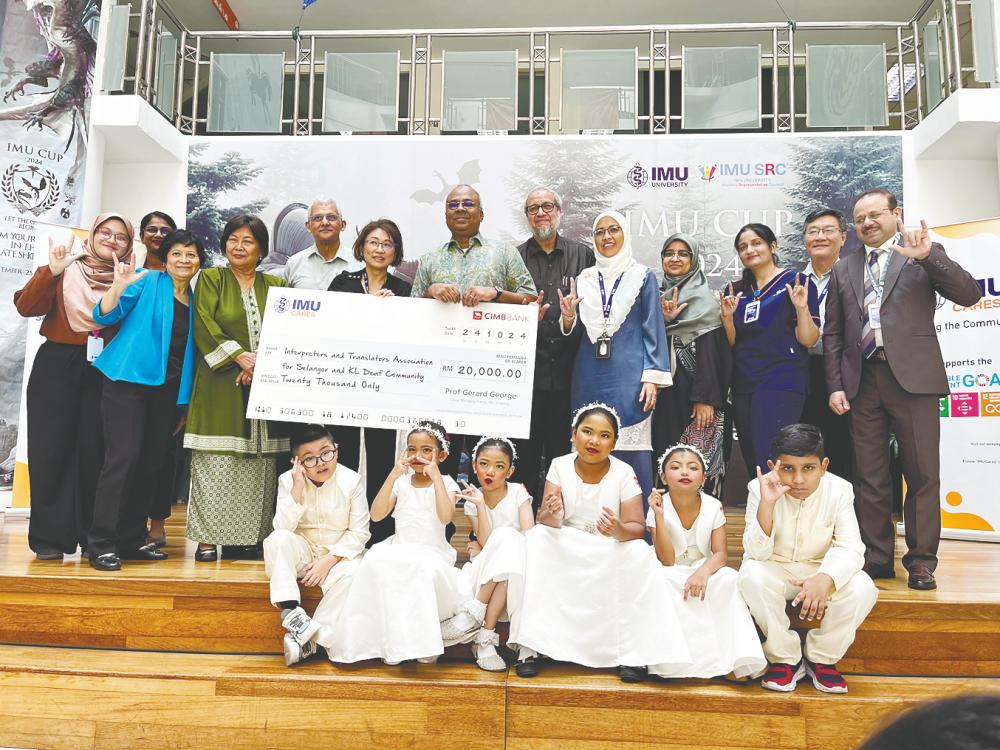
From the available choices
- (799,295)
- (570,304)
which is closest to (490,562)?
(570,304)

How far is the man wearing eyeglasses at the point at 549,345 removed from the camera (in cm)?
370

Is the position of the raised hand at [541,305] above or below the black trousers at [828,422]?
above

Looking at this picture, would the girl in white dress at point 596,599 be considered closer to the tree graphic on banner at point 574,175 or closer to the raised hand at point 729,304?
the raised hand at point 729,304

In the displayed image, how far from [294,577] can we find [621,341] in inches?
65.8

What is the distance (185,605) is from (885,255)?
10.6 ft

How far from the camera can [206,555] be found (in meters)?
3.54

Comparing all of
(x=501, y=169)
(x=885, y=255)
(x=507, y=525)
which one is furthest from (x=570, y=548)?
(x=501, y=169)

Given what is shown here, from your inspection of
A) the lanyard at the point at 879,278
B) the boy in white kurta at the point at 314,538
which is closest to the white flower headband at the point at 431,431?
the boy in white kurta at the point at 314,538

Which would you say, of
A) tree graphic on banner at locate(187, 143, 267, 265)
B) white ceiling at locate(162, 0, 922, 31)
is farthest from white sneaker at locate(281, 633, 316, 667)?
white ceiling at locate(162, 0, 922, 31)

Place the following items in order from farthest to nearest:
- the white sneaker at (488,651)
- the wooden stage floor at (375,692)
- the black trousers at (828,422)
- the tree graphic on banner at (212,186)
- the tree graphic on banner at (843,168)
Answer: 1. the tree graphic on banner at (212,186)
2. the tree graphic on banner at (843,168)
3. the black trousers at (828,422)
4. the white sneaker at (488,651)
5. the wooden stage floor at (375,692)

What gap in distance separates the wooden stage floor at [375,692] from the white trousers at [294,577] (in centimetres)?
15

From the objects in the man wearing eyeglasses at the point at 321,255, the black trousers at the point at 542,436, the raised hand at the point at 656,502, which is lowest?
the raised hand at the point at 656,502

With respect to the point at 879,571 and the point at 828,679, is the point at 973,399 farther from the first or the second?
the point at 828,679

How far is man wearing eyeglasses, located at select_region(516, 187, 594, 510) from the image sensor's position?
3.70 m
